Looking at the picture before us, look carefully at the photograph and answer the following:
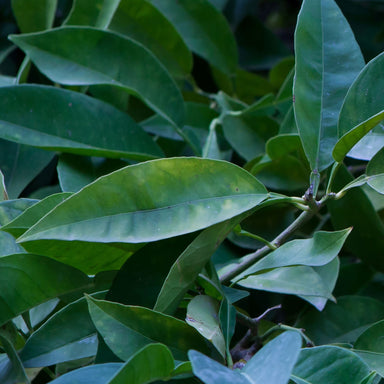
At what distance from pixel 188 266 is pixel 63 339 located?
0.13m

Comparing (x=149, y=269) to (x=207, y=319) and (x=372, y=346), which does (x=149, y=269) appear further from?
(x=372, y=346)

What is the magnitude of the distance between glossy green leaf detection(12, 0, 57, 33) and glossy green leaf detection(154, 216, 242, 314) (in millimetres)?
471

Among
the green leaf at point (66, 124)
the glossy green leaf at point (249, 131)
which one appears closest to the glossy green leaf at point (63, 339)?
the green leaf at point (66, 124)

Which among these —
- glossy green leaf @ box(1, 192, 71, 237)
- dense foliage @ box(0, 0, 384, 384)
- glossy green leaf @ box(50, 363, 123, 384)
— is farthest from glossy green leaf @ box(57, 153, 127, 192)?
glossy green leaf @ box(50, 363, 123, 384)

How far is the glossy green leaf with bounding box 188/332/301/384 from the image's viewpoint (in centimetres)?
37

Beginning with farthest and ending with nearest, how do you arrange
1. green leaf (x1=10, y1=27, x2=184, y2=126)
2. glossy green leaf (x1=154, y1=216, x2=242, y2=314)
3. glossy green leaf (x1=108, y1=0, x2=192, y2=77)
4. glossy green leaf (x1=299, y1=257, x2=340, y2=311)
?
glossy green leaf (x1=108, y1=0, x2=192, y2=77), green leaf (x1=10, y1=27, x2=184, y2=126), glossy green leaf (x1=299, y1=257, x2=340, y2=311), glossy green leaf (x1=154, y1=216, x2=242, y2=314)

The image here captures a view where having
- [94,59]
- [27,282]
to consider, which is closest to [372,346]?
[27,282]

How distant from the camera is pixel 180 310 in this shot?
0.54m

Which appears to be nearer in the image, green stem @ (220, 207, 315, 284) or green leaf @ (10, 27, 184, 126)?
green stem @ (220, 207, 315, 284)

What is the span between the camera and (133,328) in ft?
1.47

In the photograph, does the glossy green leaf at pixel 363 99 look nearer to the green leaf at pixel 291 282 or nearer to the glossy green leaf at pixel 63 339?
the green leaf at pixel 291 282

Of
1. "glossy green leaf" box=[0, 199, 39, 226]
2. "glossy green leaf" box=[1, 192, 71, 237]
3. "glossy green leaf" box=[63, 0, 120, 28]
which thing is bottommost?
"glossy green leaf" box=[0, 199, 39, 226]

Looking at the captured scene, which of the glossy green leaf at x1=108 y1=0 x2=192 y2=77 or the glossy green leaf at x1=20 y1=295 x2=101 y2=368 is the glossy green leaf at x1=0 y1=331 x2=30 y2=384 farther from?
the glossy green leaf at x1=108 y1=0 x2=192 y2=77

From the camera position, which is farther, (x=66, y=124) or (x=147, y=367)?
(x=66, y=124)
